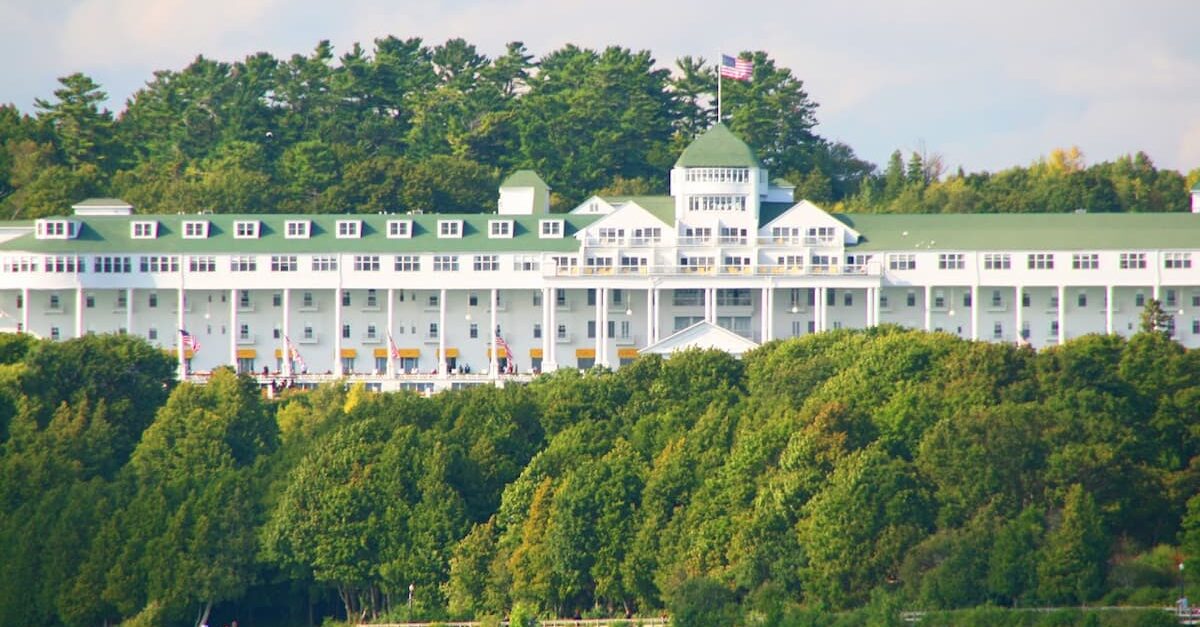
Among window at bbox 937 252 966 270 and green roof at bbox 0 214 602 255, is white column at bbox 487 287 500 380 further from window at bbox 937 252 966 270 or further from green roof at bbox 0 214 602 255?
window at bbox 937 252 966 270

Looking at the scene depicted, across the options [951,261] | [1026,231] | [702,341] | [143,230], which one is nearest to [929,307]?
[951,261]

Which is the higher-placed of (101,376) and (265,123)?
(265,123)

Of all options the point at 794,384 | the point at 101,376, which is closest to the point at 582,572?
the point at 794,384

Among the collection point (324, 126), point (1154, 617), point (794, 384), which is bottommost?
point (1154, 617)

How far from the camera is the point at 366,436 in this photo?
110 metres

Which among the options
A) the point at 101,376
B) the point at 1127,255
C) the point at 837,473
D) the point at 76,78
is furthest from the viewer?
the point at 76,78

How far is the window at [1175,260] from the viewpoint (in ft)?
435

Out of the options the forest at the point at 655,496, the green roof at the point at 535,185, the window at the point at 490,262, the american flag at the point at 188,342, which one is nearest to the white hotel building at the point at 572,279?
the window at the point at 490,262

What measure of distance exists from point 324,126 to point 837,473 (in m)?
75.1

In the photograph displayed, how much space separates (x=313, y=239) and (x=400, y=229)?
4145 millimetres

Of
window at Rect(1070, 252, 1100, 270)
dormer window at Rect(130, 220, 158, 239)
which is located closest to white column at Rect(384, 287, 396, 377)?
dormer window at Rect(130, 220, 158, 239)

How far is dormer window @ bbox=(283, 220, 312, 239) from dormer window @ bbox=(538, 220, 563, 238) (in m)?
11.1

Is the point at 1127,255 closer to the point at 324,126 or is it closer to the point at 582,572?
the point at 582,572

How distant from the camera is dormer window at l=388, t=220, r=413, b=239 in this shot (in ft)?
450
